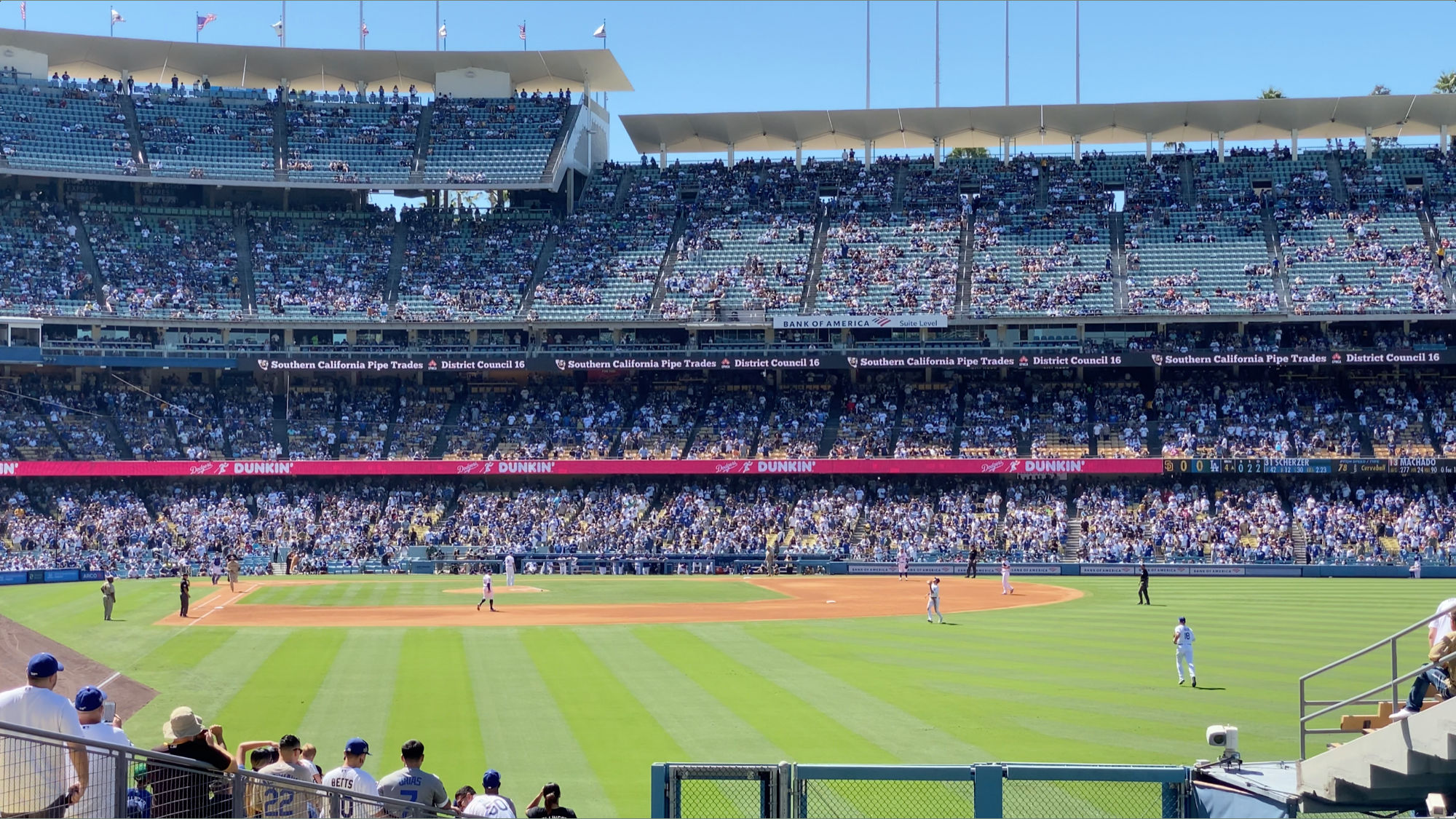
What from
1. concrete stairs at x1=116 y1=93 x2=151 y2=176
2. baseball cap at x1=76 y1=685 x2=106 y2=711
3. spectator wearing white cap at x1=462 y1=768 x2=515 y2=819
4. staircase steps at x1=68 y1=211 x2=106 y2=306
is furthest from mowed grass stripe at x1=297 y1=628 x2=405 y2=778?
concrete stairs at x1=116 y1=93 x2=151 y2=176

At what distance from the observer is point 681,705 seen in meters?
23.4

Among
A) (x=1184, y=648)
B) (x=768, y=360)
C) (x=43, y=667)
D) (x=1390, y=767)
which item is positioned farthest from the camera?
(x=768, y=360)

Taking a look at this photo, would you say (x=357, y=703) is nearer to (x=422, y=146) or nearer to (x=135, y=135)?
(x=422, y=146)

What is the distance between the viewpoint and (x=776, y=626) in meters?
36.1

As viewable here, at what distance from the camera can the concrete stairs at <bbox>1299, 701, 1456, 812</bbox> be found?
37.1ft

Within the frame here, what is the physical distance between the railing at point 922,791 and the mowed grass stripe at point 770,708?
2024 millimetres

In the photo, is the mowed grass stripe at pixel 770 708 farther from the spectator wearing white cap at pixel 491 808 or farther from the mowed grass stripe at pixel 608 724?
the spectator wearing white cap at pixel 491 808

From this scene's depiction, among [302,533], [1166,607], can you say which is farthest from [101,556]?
[1166,607]

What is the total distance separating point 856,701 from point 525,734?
6.16m

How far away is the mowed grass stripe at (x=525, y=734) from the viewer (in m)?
17.2

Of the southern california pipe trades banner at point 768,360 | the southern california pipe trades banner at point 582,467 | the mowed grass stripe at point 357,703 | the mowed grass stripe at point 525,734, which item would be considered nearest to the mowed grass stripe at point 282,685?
the mowed grass stripe at point 357,703

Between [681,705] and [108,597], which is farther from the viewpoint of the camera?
[108,597]

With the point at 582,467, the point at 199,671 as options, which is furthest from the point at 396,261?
the point at 199,671

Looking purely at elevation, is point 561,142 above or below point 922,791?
above
